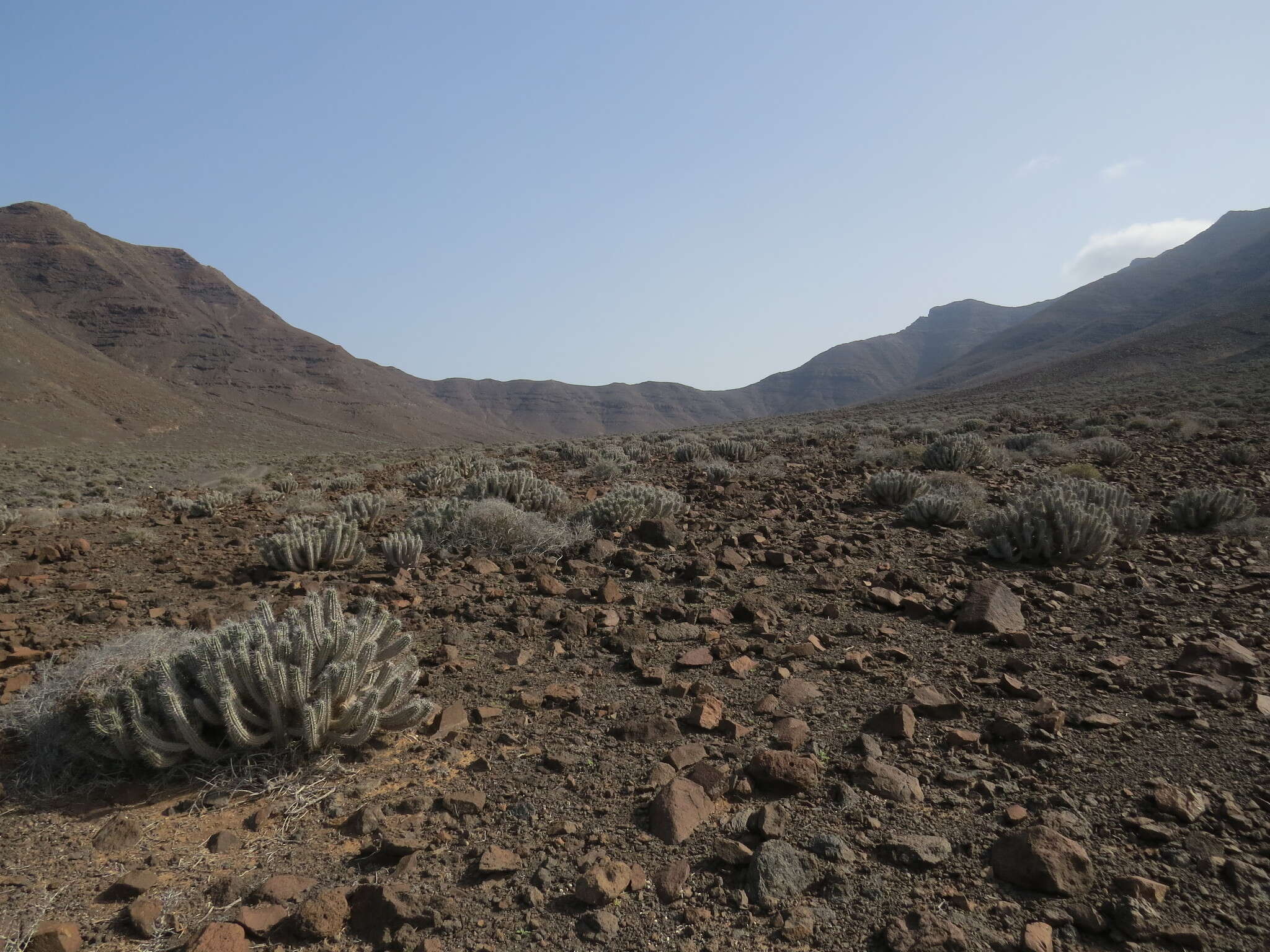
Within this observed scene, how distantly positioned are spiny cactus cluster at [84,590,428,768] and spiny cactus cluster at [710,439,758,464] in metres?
10.6

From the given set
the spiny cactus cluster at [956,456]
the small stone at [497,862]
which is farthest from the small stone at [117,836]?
the spiny cactus cluster at [956,456]

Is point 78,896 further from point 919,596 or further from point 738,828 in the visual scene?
point 919,596

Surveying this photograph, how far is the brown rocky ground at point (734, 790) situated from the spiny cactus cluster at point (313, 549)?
0.78 meters

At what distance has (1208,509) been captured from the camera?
20.4 feet

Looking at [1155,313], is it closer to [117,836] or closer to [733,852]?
[733,852]

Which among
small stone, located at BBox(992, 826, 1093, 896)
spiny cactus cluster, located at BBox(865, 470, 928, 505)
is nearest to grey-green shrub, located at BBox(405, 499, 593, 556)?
spiny cactus cluster, located at BBox(865, 470, 928, 505)

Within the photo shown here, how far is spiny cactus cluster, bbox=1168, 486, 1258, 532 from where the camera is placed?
620 centimetres

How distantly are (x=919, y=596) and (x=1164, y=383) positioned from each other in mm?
33892

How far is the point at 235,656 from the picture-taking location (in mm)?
2883

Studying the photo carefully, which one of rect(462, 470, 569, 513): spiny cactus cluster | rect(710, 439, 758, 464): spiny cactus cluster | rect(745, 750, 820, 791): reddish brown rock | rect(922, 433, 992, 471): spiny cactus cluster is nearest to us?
rect(745, 750, 820, 791): reddish brown rock

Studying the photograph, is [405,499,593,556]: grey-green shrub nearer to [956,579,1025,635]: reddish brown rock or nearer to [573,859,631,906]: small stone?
[956,579,1025,635]: reddish brown rock

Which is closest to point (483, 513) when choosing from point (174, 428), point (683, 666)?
point (683, 666)

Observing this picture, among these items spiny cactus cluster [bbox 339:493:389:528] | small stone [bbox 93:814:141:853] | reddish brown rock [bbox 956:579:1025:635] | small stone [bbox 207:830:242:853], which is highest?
spiny cactus cluster [bbox 339:493:389:528]

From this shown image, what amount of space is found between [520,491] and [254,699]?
5486 millimetres
